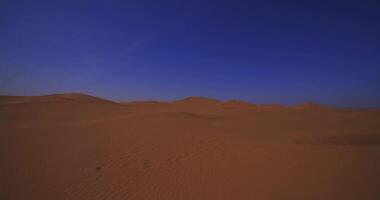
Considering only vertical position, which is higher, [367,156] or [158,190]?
[367,156]

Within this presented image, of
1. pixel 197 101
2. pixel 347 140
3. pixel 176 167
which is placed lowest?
pixel 176 167

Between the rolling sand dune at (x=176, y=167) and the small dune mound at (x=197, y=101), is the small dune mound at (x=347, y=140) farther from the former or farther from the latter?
the small dune mound at (x=197, y=101)

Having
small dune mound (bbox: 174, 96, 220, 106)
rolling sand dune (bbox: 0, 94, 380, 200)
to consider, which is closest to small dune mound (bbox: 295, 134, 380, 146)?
rolling sand dune (bbox: 0, 94, 380, 200)

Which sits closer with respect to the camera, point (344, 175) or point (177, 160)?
point (344, 175)

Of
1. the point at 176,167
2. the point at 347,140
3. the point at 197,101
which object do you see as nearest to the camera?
the point at 176,167

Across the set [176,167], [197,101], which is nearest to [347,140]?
[176,167]

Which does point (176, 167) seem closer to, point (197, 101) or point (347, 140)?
point (347, 140)

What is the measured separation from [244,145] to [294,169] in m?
2.93

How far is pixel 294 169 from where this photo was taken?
20.3 feet

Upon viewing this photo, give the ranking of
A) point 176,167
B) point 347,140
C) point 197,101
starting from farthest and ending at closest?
point 197,101 < point 347,140 < point 176,167

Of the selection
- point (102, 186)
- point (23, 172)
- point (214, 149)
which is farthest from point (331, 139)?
point (23, 172)

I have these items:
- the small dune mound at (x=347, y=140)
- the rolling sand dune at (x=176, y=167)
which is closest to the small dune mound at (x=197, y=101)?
the small dune mound at (x=347, y=140)

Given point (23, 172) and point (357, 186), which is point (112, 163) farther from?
point (357, 186)

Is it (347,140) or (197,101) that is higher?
(197,101)
